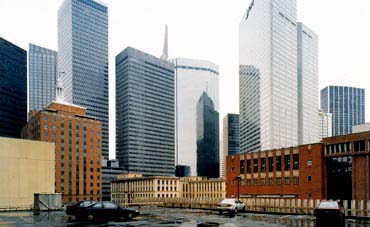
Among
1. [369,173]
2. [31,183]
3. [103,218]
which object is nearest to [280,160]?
[369,173]

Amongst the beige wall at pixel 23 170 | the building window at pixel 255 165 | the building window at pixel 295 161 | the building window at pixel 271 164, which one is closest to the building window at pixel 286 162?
the building window at pixel 295 161

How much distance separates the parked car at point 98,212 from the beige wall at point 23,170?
3164cm

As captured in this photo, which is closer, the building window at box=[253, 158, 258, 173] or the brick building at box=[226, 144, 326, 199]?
the brick building at box=[226, 144, 326, 199]

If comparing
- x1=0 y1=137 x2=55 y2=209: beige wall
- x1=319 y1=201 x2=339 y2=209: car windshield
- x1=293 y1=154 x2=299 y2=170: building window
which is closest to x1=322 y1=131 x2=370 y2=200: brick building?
x1=293 y1=154 x2=299 y2=170: building window

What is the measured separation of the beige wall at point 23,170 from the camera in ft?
203

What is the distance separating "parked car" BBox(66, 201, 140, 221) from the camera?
33.2 m

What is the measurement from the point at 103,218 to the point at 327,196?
46.2 m

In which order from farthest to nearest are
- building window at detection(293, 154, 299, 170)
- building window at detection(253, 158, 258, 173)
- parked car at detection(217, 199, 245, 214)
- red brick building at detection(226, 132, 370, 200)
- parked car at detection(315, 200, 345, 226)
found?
building window at detection(253, 158, 258, 173) < building window at detection(293, 154, 299, 170) < red brick building at detection(226, 132, 370, 200) < parked car at detection(217, 199, 245, 214) < parked car at detection(315, 200, 345, 226)

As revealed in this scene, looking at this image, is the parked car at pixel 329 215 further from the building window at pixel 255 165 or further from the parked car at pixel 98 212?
the building window at pixel 255 165

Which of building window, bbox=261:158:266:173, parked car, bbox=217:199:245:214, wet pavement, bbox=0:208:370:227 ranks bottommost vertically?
parked car, bbox=217:199:245:214

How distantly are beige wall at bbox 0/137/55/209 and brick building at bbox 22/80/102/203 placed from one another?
348 feet

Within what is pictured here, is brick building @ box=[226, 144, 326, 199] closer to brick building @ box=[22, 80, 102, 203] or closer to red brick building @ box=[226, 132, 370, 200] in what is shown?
red brick building @ box=[226, 132, 370, 200]

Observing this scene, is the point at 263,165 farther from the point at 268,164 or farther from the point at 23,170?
the point at 23,170

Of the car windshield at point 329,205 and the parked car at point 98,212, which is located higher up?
the car windshield at point 329,205
